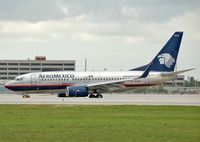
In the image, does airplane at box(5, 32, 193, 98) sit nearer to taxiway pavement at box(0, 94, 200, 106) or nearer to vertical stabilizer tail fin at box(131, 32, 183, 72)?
vertical stabilizer tail fin at box(131, 32, 183, 72)

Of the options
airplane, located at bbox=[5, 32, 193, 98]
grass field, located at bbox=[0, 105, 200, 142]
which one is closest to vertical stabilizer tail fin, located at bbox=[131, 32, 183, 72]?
airplane, located at bbox=[5, 32, 193, 98]

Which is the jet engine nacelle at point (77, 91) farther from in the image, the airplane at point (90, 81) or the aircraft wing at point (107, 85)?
the aircraft wing at point (107, 85)

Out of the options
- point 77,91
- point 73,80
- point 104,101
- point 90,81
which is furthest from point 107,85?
point 104,101

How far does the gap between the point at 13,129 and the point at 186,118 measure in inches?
444

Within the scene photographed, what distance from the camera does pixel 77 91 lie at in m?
74.5

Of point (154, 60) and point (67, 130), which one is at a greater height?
point (154, 60)

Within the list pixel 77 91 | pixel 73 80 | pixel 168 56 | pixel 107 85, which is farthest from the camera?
pixel 168 56

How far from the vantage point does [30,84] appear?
254 feet

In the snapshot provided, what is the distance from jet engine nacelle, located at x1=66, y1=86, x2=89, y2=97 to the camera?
74250 mm

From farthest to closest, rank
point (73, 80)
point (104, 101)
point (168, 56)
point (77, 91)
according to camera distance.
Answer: point (168, 56)
point (73, 80)
point (77, 91)
point (104, 101)

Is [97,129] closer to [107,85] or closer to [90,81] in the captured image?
[107,85]

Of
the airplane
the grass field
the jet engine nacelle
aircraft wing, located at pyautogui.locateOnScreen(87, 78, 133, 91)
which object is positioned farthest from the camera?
the airplane

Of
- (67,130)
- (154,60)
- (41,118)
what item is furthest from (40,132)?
(154,60)

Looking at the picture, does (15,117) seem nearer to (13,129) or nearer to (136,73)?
(13,129)
